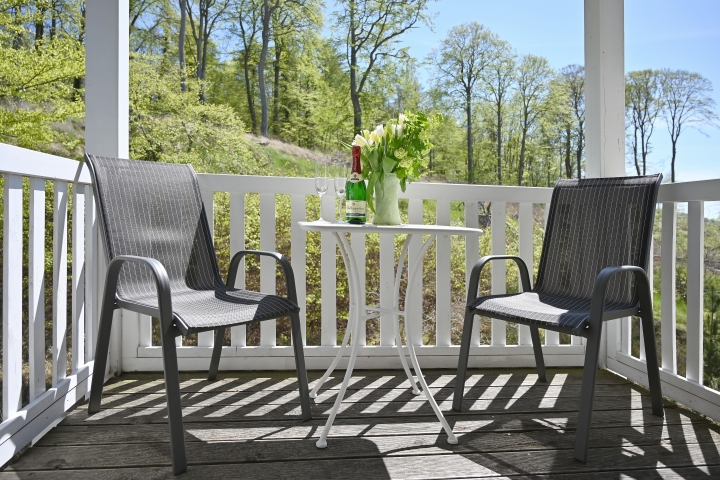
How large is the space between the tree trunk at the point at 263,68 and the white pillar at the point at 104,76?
346 centimetres

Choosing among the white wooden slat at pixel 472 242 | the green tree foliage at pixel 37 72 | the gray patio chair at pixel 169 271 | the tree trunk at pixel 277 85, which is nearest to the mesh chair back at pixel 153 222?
the gray patio chair at pixel 169 271

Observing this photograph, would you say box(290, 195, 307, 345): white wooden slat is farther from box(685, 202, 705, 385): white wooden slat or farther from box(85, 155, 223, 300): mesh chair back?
box(685, 202, 705, 385): white wooden slat

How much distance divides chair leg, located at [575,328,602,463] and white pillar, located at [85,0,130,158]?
2099 millimetres

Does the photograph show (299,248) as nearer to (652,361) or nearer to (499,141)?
(652,361)

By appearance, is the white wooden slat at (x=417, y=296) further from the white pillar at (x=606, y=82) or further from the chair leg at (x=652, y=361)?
the chair leg at (x=652, y=361)

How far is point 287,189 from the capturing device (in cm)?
257

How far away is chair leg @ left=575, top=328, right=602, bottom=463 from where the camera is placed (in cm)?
163

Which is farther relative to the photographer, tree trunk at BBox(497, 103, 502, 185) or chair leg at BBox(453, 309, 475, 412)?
tree trunk at BBox(497, 103, 502, 185)

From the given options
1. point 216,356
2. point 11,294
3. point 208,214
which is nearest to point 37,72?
point 208,214

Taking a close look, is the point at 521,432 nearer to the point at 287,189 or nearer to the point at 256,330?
the point at 287,189

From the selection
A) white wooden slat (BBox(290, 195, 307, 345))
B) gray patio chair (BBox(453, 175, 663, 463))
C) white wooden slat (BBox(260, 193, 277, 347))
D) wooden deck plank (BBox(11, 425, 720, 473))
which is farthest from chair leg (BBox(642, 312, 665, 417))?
white wooden slat (BBox(260, 193, 277, 347))

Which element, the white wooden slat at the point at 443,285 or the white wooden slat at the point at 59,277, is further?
the white wooden slat at the point at 443,285

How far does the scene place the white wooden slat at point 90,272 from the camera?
219 centimetres

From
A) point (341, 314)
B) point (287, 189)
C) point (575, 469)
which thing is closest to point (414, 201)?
point (287, 189)
